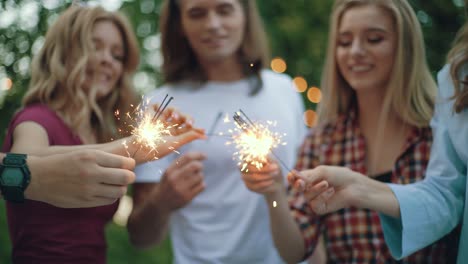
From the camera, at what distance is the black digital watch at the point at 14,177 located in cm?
152

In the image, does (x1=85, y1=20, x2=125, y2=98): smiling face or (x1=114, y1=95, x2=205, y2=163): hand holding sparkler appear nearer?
(x1=114, y1=95, x2=205, y2=163): hand holding sparkler

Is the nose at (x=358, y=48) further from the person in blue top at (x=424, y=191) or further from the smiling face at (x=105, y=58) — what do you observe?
the smiling face at (x=105, y=58)

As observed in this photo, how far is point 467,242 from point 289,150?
3.40 feet

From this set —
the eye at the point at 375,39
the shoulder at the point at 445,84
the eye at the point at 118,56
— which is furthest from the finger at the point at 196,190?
the shoulder at the point at 445,84

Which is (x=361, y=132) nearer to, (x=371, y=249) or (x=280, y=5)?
(x=371, y=249)

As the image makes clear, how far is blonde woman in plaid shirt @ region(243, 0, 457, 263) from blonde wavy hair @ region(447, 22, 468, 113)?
0.19 metres

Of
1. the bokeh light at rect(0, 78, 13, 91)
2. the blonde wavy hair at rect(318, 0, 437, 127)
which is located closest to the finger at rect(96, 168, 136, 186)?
the blonde wavy hair at rect(318, 0, 437, 127)

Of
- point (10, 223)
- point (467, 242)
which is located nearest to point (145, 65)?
point (10, 223)

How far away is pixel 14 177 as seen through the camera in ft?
4.99

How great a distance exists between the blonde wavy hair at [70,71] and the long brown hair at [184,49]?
44cm

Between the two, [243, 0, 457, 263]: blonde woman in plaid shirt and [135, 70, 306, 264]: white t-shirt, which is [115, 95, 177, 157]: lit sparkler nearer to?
[243, 0, 457, 263]: blonde woman in plaid shirt

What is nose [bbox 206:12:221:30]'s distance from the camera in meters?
2.43

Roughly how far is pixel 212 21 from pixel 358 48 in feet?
2.53

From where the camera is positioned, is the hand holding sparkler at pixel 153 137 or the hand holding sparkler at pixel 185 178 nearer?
the hand holding sparkler at pixel 153 137
